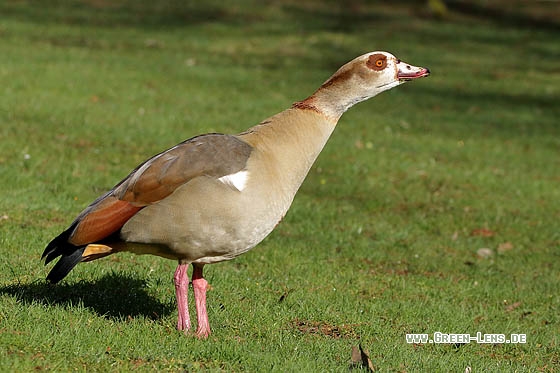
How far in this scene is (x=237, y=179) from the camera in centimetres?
539

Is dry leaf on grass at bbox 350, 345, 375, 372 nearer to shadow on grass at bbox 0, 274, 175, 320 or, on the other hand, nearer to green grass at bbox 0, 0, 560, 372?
green grass at bbox 0, 0, 560, 372

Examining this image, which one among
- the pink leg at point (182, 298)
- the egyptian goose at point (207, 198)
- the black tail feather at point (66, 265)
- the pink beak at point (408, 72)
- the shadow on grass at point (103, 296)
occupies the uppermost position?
the pink beak at point (408, 72)

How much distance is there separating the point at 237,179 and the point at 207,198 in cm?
23

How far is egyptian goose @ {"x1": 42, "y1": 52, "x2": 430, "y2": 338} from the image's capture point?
A: 5.37 m

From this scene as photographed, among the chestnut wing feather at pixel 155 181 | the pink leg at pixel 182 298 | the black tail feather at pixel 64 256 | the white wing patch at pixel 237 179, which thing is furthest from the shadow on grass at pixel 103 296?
the white wing patch at pixel 237 179

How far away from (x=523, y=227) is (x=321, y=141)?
552 centimetres

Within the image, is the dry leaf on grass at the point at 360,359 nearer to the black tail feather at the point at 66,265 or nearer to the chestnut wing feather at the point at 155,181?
the chestnut wing feather at the point at 155,181

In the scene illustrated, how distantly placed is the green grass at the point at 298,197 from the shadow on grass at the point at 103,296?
0.9 inches

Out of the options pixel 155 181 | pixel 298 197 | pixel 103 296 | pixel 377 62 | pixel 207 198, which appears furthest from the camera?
pixel 298 197

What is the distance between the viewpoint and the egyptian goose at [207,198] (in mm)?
5371

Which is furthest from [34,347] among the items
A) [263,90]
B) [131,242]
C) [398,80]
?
[263,90]

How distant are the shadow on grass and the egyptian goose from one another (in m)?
0.54

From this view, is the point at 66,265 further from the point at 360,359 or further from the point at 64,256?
the point at 360,359

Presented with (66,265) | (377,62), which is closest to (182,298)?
(66,265)
